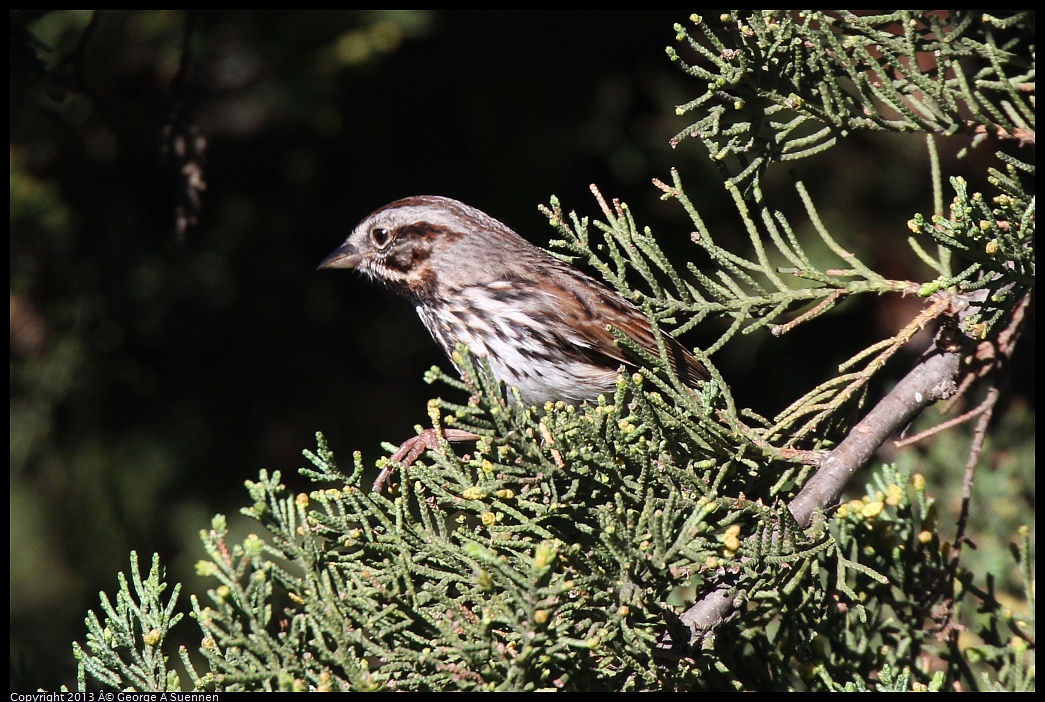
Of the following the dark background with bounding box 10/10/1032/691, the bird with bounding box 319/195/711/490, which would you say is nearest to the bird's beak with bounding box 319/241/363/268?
the bird with bounding box 319/195/711/490

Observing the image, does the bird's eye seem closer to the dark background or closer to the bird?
the bird

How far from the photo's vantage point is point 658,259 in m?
2.11

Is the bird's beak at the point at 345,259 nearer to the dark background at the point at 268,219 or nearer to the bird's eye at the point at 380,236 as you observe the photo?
the bird's eye at the point at 380,236

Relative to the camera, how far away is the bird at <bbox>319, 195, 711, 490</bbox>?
2.73 meters

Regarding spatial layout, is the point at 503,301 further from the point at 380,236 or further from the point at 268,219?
the point at 268,219

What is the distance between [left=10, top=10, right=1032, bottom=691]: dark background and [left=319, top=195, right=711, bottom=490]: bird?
0.65 meters

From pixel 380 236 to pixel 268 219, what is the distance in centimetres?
97

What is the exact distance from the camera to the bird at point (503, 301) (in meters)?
2.73

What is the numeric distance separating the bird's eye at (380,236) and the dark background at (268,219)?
27.5 inches

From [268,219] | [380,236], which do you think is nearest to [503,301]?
[380,236]

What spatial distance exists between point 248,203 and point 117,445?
1168 mm

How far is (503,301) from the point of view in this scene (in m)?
2.82

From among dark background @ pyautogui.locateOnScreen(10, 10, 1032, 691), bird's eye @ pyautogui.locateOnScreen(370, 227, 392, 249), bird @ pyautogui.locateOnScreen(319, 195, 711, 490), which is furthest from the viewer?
dark background @ pyautogui.locateOnScreen(10, 10, 1032, 691)

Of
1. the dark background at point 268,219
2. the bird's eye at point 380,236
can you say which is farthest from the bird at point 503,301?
the dark background at point 268,219
